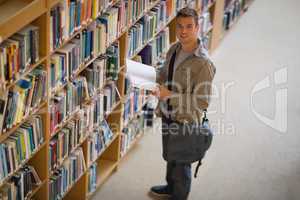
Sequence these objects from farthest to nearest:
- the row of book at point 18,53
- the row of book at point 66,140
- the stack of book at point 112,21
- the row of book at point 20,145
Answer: the stack of book at point 112,21 < the row of book at point 66,140 < the row of book at point 20,145 < the row of book at point 18,53

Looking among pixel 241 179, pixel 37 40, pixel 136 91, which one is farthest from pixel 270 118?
pixel 37 40

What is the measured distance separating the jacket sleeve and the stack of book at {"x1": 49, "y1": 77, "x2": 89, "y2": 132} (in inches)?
21.9

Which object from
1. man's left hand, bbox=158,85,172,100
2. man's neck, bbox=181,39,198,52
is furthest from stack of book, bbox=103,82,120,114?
man's neck, bbox=181,39,198,52

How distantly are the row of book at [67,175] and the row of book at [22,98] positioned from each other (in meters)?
0.68

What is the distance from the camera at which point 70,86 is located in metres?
3.81

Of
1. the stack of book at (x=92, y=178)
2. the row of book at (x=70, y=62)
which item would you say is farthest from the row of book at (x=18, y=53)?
the stack of book at (x=92, y=178)

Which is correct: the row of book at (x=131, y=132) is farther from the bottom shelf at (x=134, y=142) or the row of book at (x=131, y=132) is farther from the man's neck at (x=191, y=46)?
the man's neck at (x=191, y=46)

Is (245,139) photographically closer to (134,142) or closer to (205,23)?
(134,142)

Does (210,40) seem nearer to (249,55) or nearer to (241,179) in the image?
(249,55)

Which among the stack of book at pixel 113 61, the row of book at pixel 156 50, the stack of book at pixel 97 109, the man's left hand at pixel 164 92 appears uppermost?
the row of book at pixel 156 50

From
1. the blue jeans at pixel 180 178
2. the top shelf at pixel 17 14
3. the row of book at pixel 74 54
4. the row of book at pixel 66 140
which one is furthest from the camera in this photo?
the blue jeans at pixel 180 178

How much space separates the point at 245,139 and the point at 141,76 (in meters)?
1.48

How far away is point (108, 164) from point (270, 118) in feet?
5.25

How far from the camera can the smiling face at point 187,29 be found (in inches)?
145
